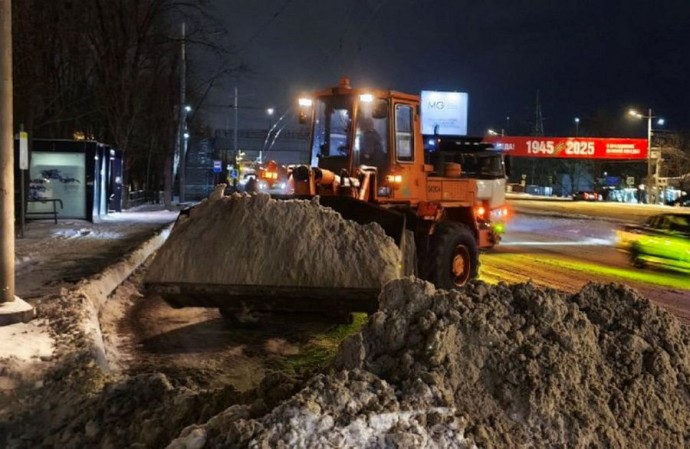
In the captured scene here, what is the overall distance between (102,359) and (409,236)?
4112 mm

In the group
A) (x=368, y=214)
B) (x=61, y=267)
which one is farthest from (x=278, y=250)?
(x=61, y=267)

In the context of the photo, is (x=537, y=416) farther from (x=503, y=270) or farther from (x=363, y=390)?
(x=503, y=270)

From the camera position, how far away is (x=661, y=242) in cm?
1625

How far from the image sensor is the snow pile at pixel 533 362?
14.5 ft

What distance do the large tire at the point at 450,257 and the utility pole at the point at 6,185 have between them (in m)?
5.41

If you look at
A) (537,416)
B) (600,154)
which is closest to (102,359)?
(537,416)

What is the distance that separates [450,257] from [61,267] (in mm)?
7494

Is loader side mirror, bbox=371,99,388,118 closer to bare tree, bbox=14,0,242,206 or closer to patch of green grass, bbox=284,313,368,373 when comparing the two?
patch of green grass, bbox=284,313,368,373

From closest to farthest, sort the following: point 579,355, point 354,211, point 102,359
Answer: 1. point 579,355
2. point 102,359
3. point 354,211

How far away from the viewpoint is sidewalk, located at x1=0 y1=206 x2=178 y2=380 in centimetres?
743

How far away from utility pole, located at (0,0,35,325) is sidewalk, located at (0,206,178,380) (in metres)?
0.31

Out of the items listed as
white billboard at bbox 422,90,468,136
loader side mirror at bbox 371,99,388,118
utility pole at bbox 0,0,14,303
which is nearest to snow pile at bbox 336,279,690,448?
utility pole at bbox 0,0,14,303

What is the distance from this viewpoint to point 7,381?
641 cm

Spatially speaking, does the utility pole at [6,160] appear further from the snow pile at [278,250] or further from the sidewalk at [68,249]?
the snow pile at [278,250]
